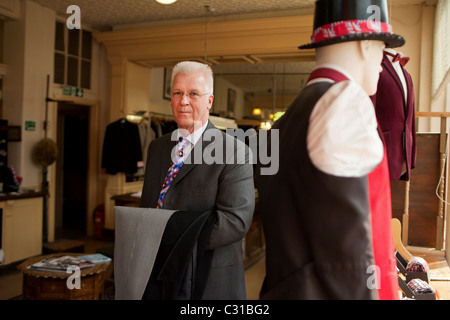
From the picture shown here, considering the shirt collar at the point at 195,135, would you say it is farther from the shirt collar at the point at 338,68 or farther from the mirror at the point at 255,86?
the mirror at the point at 255,86

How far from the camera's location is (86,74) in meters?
6.13

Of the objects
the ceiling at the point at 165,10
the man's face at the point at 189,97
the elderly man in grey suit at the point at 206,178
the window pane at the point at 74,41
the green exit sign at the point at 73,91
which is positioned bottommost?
the elderly man in grey suit at the point at 206,178

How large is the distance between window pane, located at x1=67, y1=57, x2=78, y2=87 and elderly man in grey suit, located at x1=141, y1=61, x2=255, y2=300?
5.00 meters

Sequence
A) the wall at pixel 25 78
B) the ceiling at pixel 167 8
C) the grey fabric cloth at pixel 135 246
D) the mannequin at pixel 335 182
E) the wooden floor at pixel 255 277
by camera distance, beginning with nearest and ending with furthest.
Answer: the mannequin at pixel 335 182 < the grey fabric cloth at pixel 135 246 < the wooden floor at pixel 255 277 < the ceiling at pixel 167 8 < the wall at pixel 25 78

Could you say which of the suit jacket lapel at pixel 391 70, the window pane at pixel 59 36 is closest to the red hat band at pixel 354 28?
the suit jacket lapel at pixel 391 70

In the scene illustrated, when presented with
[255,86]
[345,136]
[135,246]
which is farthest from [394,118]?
[255,86]

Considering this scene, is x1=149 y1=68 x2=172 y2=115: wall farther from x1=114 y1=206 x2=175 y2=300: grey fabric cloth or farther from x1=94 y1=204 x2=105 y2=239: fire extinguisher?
x1=114 y1=206 x2=175 y2=300: grey fabric cloth

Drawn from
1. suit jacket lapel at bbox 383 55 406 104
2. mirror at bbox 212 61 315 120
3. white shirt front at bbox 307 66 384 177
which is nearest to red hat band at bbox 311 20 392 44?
white shirt front at bbox 307 66 384 177

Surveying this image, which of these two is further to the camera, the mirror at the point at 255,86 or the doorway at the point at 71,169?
the mirror at the point at 255,86

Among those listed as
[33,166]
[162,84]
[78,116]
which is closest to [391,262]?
[33,166]

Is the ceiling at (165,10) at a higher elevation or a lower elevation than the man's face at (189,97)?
higher

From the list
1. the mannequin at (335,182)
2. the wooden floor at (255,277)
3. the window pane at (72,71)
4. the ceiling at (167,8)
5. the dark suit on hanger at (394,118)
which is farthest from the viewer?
the window pane at (72,71)

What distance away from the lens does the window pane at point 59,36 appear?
221 inches

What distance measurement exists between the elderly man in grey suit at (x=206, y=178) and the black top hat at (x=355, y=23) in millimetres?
563
